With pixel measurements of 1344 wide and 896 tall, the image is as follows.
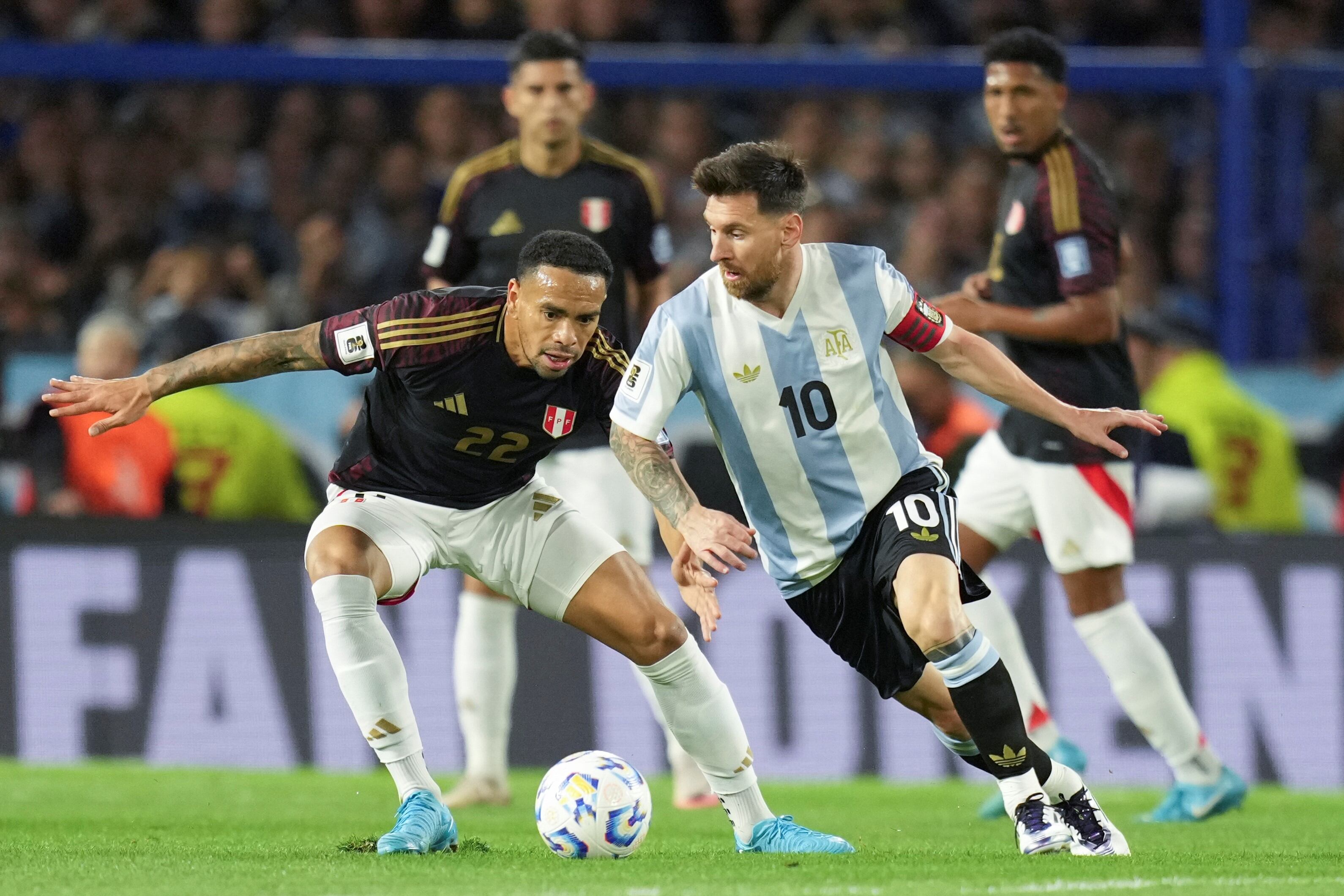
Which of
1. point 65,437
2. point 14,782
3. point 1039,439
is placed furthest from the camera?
point 65,437

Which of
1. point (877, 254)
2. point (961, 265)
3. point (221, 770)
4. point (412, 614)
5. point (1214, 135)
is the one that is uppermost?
point (1214, 135)

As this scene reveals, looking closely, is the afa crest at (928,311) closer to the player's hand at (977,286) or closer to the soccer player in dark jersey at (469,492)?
the soccer player in dark jersey at (469,492)

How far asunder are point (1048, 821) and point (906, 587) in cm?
74

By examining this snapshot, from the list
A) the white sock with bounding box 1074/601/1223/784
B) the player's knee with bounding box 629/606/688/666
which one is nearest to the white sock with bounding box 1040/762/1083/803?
the player's knee with bounding box 629/606/688/666

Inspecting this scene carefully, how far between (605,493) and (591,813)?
213cm

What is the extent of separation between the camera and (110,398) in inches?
212

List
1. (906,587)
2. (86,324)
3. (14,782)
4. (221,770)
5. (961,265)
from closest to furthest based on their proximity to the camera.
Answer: (906,587)
(14,782)
(221,770)
(86,324)
(961,265)

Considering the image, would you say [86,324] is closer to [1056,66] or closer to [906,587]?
[1056,66]

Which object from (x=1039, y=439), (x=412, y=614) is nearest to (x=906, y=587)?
(x=1039, y=439)

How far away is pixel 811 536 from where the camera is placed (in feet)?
18.3

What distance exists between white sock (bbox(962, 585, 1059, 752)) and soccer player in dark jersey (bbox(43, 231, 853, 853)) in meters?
1.70

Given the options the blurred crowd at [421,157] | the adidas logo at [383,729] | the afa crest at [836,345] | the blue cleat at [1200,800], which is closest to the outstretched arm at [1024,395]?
the afa crest at [836,345]

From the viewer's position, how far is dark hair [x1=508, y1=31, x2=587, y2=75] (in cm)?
730

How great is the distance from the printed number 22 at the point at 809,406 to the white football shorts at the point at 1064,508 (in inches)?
66.2
